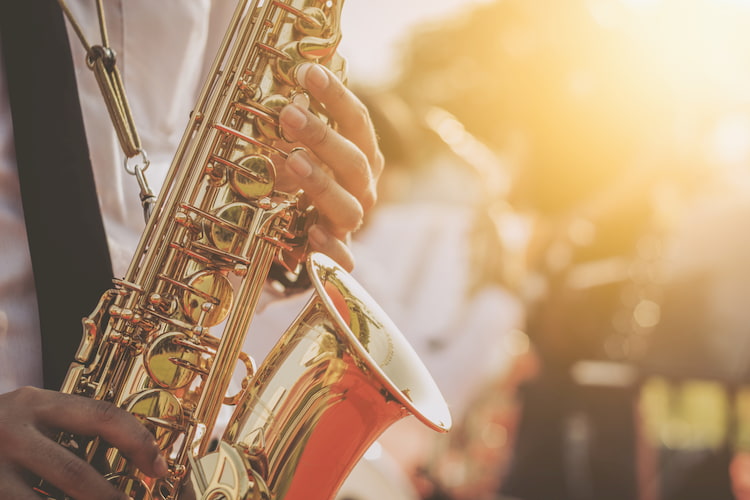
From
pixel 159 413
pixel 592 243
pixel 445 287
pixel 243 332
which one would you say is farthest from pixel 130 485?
pixel 592 243

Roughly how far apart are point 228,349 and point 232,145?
38 centimetres

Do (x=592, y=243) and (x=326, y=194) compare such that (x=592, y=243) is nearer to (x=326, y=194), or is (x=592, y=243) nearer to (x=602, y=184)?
(x=602, y=184)

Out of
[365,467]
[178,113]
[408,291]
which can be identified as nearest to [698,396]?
[408,291]

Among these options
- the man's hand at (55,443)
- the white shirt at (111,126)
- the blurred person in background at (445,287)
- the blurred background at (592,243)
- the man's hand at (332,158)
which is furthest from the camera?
the blurred background at (592,243)

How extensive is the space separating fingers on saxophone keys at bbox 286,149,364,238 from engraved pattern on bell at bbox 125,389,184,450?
44cm

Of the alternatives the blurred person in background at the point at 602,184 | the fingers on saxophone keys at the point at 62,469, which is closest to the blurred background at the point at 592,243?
the blurred person in background at the point at 602,184

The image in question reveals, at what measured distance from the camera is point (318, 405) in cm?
120

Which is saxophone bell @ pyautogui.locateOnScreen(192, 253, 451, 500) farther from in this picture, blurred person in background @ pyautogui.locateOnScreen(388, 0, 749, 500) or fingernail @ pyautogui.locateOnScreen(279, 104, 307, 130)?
blurred person in background @ pyautogui.locateOnScreen(388, 0, 749, 500)

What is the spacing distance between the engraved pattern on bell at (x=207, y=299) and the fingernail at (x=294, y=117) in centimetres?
30

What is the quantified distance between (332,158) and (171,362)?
467mm

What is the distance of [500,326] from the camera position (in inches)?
162

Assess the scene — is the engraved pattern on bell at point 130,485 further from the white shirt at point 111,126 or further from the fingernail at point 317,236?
the fingernail at point 317,236

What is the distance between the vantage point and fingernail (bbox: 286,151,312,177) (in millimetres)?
1230

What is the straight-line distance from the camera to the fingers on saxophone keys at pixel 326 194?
1.24 meters
